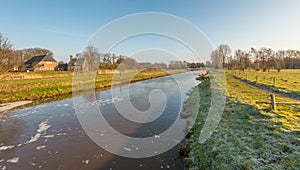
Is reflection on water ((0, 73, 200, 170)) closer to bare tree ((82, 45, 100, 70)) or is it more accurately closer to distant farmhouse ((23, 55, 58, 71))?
bare tree ((82, 45, 100, 70))

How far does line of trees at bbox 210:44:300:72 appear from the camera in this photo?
188 feet

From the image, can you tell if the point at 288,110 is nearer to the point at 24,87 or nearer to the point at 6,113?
the point at 6,113

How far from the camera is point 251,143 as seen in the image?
613 cm

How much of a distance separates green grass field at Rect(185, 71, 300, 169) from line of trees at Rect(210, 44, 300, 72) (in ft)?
150

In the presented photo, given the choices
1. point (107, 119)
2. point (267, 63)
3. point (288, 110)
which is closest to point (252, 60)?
point (267, 63)

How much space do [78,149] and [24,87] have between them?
17331mm

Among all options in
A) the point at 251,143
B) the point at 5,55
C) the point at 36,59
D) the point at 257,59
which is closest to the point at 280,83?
the point at 251,143

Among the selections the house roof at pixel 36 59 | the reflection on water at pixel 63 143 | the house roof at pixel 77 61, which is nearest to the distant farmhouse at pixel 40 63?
the house roof at pixel 36 59

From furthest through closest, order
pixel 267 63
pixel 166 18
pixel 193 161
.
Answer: pixel 267 63 < pixel 166 18 < pixel 193 161

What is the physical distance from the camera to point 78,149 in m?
7.32

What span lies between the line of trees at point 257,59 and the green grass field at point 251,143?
45.7 metres

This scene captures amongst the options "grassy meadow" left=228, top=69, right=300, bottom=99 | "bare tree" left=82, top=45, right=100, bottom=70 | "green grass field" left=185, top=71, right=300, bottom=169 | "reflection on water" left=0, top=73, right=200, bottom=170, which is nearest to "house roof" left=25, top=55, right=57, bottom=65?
"bare tree" left=82, top=45, right=100, bottom=70

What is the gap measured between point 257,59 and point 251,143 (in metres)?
68.1

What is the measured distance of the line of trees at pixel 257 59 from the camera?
188 ft
